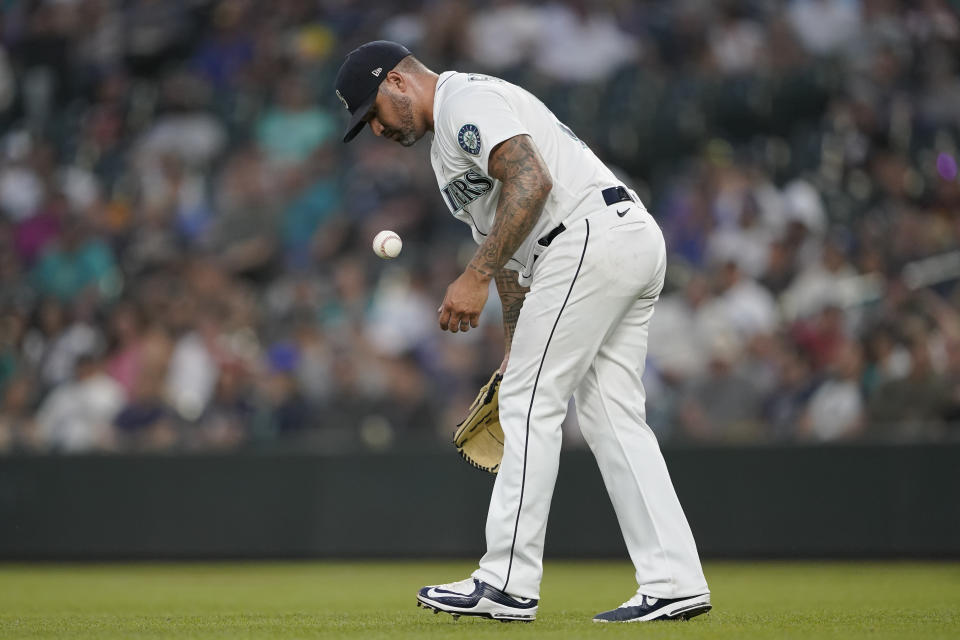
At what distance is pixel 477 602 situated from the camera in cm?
505

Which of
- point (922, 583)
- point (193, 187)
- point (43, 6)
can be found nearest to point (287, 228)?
point (193, 187)

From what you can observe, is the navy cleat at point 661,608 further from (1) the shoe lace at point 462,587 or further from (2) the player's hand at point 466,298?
(2) the player's hand at point 466,298

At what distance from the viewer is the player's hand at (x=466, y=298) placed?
5008 mm

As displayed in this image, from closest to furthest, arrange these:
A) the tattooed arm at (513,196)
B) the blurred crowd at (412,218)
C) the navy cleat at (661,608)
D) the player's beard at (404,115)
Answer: the tattooed arm at (513,196)
the navy cleat at (661,608)
the player's beard at (404,115)
the blurred crowd at (412,218)

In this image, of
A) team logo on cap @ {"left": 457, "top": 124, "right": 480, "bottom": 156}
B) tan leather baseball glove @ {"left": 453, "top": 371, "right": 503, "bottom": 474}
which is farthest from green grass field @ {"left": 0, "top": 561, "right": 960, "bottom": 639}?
team logo on cap @ {"left": 457, "top": 124, "right": 480, "bottom": 156}

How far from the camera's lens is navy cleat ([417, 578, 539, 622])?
5070 mm

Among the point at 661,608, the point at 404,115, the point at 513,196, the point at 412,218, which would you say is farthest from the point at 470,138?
the point at 412,218

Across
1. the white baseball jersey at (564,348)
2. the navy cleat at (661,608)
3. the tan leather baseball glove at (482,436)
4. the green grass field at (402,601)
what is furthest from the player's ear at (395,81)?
the navy cleat at (661,608)

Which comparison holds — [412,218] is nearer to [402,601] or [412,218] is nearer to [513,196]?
[402,601]

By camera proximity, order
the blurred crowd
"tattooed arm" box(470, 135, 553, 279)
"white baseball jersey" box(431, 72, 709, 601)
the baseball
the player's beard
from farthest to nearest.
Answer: the blurred crowd, the baseball, the player's beard, "white baseball jersey" box(431, 72, 709, 601), "tattooed arm" box(470, 135, 553, 279)

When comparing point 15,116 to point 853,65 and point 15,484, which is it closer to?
point 15,484

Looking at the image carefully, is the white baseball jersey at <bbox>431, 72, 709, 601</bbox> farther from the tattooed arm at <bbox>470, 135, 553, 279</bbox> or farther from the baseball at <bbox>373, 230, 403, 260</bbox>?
the baseball at <bbox>373, 230, 403, 260</bbox>

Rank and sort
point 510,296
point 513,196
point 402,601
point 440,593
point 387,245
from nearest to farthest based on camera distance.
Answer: point 513,196 → point 440,593 → point 387,245 → point 510,296 → point 402,601

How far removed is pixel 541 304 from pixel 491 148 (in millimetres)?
630
